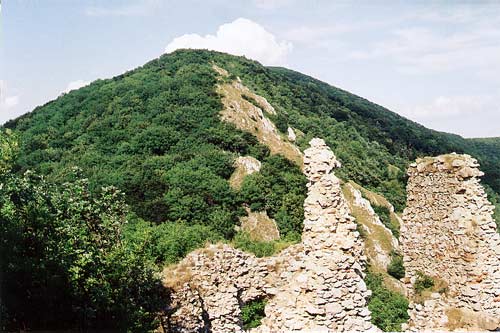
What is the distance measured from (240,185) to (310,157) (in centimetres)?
3505

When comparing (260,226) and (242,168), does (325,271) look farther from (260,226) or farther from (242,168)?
(242,168)

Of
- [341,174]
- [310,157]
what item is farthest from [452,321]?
[341,174]

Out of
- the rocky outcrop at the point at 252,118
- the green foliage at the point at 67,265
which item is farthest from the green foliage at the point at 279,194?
the green foliage at the point at 67,265

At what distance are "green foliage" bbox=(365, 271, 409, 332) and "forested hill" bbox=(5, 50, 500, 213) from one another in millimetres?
18075

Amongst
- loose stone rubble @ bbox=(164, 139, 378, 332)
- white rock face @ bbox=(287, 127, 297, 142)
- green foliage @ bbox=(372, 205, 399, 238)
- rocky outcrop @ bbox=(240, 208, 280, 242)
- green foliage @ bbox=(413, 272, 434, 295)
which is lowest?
green foliage @ bbox=(372, 205, 399, 238)

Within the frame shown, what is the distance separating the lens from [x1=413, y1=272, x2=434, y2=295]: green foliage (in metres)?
13.2

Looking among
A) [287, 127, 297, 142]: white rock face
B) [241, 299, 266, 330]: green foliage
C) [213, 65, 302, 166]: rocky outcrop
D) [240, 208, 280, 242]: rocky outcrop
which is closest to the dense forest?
[240, 208, 280, 242]: rocky outcrop

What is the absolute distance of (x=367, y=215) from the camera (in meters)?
49.5

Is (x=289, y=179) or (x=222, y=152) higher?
(x=222, y=152)

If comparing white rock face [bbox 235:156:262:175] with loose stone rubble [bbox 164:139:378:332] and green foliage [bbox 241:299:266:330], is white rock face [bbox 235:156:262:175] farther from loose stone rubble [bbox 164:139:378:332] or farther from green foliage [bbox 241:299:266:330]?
loose stone rubble [bbox 164:139:378:332]

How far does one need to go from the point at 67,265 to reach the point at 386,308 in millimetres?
23338

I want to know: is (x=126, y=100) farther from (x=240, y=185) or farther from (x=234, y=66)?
(x=234, y=66)

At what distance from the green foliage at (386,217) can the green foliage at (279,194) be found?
12.8m

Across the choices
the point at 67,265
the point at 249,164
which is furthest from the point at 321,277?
the point at 249,164
